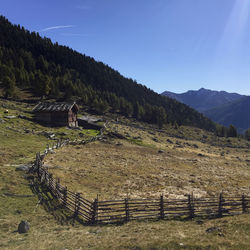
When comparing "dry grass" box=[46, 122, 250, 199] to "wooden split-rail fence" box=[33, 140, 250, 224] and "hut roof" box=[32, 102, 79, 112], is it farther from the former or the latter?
"hut roof" box=[32, 102, 79, 112]

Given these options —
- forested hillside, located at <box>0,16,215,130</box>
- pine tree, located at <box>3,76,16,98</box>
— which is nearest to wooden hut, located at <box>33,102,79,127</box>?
pine tree, located at <box>3,76,16,98</box>

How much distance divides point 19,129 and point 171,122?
106m

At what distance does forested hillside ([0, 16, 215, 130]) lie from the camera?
111 metres

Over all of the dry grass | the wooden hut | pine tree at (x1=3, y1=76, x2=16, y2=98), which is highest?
pine tree at (x1=3, y1=76, x2=16, y2=98)

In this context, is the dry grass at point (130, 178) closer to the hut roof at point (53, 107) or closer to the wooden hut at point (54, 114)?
the wooden hut at point (54, 114)

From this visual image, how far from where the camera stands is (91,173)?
25156mm

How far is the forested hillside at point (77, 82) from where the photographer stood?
366ft

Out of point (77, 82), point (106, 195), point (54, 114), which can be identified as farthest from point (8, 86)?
point (77, 82)

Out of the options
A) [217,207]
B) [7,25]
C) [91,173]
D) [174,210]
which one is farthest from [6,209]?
[7,25]

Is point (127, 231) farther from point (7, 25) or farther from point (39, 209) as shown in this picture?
point (7, 25)

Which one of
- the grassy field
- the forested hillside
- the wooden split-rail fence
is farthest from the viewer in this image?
the forested hillside

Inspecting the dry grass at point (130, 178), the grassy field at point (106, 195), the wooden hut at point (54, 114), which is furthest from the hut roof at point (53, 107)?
the dry grass at point (130, 178)

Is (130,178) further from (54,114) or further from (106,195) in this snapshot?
(54,114)

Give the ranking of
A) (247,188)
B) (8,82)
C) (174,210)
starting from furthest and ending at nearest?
(8,82), (247,188), (174,210)
